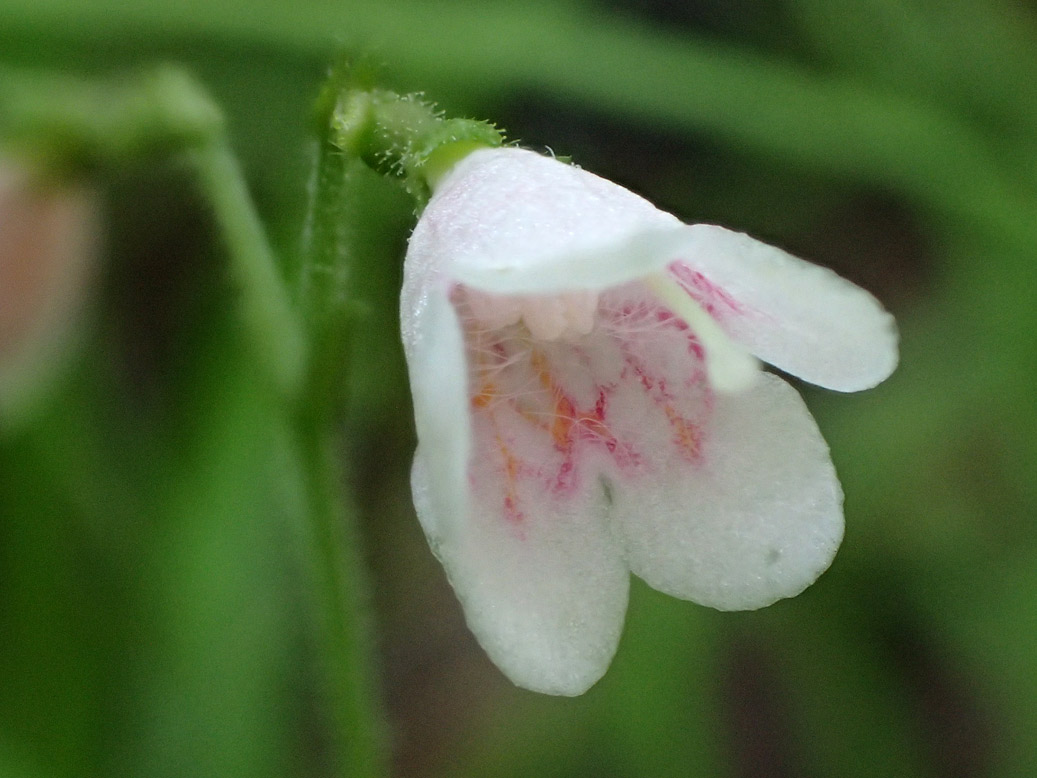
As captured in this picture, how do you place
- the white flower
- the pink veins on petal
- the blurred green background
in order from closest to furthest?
the white flower → the pink veins on petal → the blurred green background

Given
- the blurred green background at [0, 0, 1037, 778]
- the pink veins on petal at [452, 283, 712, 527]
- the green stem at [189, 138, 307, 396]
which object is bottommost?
the blurred green background at [0, 0, 1037, 778]

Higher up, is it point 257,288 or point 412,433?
point 257,288

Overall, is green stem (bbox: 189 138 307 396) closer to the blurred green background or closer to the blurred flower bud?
the blurred flower bud

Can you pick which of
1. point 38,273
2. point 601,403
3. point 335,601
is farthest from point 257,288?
point 38,273

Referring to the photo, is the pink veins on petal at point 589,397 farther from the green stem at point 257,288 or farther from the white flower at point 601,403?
the green stem at point 257,288

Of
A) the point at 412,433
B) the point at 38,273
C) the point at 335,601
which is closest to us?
the point at 335,601

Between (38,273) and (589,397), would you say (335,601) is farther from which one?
(38,273)

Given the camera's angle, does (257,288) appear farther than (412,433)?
No

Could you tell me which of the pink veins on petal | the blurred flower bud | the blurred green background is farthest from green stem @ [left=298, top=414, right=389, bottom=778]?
the blurred flower bud
